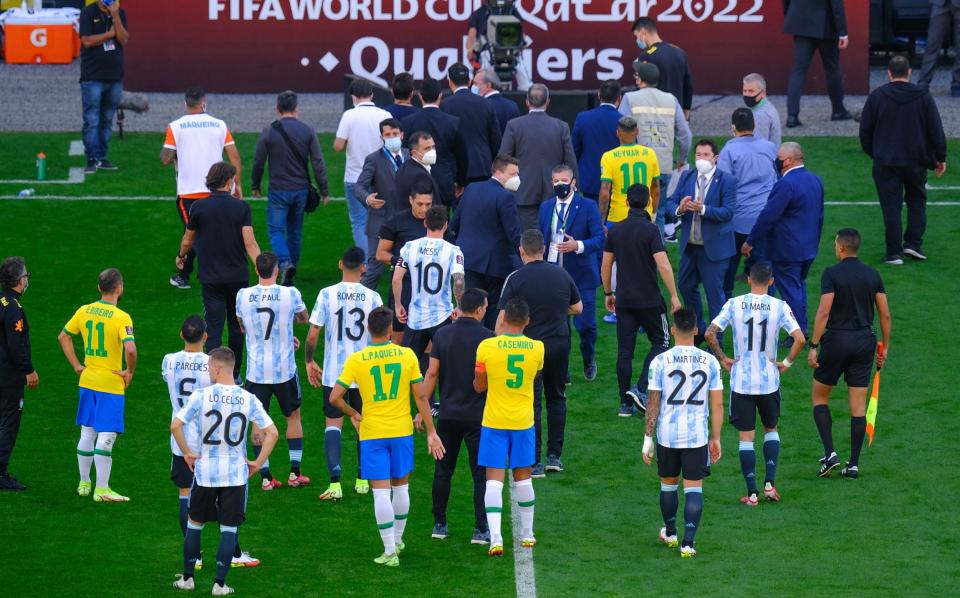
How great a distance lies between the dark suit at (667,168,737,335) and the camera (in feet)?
44.2

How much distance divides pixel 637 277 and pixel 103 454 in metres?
4.35

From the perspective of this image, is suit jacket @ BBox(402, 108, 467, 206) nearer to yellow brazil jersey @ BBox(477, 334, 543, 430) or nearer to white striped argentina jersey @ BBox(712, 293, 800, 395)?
white striped argentina jersey @ BBox(712, 293, 800, 395)

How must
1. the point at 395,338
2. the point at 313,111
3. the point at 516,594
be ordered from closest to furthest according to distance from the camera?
the point at 516,594 < the point at 395,338 < the point at 313,111

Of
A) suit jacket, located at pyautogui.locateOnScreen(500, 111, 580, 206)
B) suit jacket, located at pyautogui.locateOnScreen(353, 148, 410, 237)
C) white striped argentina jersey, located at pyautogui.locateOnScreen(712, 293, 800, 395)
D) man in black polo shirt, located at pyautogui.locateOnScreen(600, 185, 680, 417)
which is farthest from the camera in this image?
suit jacket, located at pyautogui.locateOnScreen(500, 111, 580, 206)

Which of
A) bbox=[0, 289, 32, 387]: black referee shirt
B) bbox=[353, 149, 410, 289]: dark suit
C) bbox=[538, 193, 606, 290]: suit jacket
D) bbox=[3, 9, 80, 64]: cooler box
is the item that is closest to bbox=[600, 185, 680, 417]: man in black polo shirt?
bbox=[538, 193, 606, 290]: suit jacket

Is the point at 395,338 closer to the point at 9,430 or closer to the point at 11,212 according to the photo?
the point at 9,430

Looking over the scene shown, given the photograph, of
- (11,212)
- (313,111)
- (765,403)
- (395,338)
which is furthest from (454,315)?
(313,111)

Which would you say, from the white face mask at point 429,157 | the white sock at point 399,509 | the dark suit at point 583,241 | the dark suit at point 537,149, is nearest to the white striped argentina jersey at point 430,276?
the dark suit at point 583,241

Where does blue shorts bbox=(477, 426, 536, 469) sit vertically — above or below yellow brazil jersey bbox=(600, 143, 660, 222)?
below

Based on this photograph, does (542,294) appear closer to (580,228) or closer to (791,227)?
(580,228)

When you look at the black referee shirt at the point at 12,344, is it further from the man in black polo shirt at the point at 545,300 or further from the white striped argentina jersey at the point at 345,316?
the man in black polo shirt at the point at 545,300

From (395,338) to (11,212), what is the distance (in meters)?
8.12

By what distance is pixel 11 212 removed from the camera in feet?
62.3

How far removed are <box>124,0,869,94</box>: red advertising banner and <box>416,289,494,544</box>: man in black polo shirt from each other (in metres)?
15.1
